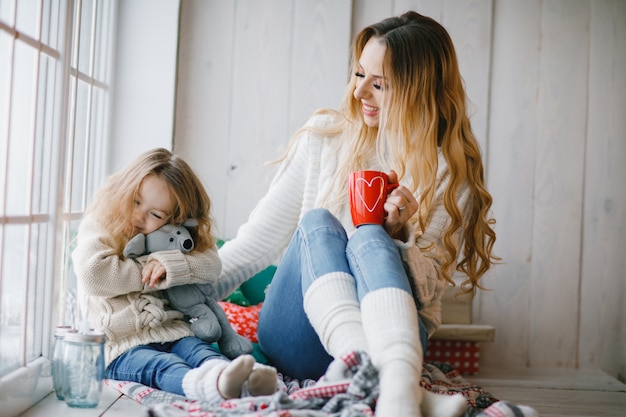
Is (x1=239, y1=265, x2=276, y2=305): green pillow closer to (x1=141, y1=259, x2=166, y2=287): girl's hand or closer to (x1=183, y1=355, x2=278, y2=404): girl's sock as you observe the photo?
(x1=141, y1=259, x2=166, y2=287): girl's hand

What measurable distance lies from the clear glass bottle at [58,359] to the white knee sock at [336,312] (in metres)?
0.49

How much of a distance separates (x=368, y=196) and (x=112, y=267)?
0.58 metres

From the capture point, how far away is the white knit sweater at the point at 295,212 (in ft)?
6.33

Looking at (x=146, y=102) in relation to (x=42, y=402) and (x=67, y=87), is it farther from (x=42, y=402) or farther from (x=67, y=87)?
(x=42, y=402)

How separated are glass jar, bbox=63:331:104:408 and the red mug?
1.91 ft

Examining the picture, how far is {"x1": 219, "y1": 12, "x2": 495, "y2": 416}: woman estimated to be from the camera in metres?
1.44

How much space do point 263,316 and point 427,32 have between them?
0.85 m

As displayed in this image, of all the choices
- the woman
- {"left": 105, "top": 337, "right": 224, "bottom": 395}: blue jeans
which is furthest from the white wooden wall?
{"left": 105, "top": 337, "right": 224, "bottom": 395}: blue jeans

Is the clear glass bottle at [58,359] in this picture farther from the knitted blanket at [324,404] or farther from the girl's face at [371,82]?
the girl's face at [371,82]

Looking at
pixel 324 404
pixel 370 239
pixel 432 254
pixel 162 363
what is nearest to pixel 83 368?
pixel 162 363

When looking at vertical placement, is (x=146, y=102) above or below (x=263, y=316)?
above

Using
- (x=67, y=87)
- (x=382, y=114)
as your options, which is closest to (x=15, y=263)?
(x=67, y=87)

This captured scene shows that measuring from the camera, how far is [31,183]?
1559 millimetres

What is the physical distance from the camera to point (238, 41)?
8.61 ft
